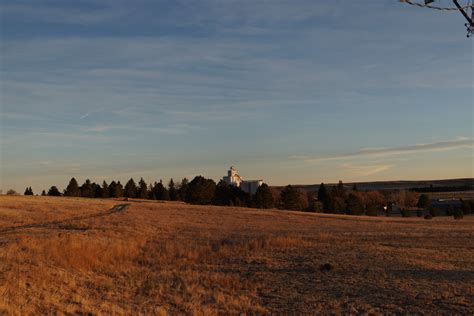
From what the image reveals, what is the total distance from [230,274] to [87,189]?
4150 inches

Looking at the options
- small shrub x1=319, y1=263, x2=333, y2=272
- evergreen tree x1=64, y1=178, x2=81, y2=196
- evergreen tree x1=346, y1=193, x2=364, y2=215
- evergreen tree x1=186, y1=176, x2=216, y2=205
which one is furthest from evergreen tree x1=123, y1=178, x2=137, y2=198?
small shrub x1=319, y1=263, x2=333, y2=272

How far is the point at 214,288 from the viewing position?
1777cm

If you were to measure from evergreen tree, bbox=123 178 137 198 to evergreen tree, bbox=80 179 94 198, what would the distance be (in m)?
9.17

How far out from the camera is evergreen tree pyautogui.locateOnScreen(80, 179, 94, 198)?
118625mm

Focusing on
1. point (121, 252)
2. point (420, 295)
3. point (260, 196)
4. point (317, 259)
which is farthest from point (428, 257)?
point (260, 196)

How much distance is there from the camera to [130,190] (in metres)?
115

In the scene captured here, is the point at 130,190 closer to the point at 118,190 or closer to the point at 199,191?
the point at 118,190

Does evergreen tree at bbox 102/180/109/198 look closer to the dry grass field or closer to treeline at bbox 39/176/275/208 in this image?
treeline at bbox 39/176/275/208

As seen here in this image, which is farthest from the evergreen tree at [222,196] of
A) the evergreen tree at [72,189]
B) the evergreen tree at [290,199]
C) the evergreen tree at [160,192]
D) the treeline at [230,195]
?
the evergreen tree at [72,189]

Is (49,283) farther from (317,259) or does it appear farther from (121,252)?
(317,259)

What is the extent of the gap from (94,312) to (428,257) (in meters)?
16.6

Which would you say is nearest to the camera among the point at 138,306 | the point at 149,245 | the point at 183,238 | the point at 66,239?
the point at 138,306

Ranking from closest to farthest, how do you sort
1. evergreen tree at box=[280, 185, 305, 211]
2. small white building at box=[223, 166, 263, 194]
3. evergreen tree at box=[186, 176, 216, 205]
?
1. evergreen tree at box=[186, 176, 216, 205]
2. evergreen tree at box=[280, 185, 305, 211]
3. small white building at box=[223, 166, 263, 194]

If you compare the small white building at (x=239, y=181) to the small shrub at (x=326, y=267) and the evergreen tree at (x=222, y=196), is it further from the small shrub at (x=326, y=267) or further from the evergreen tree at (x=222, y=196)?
the small shrub at (x=326, y=267)
